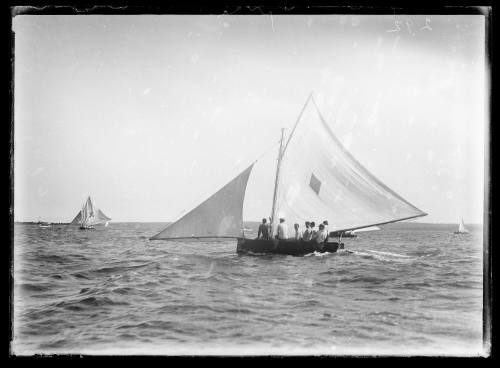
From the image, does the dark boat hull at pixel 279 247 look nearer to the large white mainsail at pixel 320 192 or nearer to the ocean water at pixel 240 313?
the large white mainsail at pixel 320 192

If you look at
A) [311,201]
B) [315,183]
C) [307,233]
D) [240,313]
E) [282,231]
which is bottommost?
[240,313]

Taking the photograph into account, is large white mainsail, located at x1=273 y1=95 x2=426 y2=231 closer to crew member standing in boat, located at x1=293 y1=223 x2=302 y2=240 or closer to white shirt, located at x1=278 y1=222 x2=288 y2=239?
crew member standing in boat, located at x1=293 y1=223 x2=302 y2=240

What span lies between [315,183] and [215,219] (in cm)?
352

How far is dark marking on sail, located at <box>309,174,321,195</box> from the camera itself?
1341 centimetres

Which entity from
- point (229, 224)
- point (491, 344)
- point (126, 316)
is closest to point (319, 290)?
point (491, 344)

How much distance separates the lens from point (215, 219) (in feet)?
40.0

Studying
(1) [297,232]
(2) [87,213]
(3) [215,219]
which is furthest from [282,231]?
(2) [87,213]

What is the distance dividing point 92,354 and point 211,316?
1670 mm

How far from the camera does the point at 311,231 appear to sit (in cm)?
1388

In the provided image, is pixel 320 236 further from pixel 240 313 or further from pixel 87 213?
pixel 240 313

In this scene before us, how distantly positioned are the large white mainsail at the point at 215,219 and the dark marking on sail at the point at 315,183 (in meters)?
2.49

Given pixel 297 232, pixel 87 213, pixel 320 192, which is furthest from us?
pixel 297 232

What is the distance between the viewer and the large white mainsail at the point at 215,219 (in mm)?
11117
